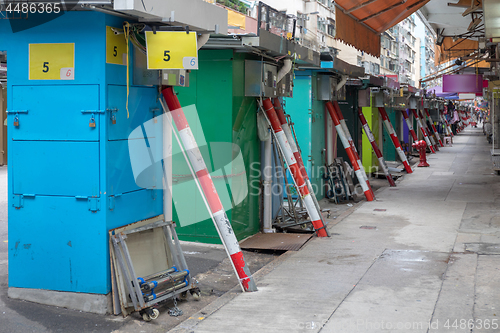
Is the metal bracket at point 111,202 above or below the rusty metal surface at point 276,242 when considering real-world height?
above

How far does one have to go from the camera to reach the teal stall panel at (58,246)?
5.54 m

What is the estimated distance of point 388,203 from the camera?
12812 mm

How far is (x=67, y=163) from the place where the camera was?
5582mm

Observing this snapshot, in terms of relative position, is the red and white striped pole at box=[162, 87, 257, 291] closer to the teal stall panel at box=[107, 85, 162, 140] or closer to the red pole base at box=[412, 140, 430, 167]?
the teal stall panel at box=[107, 85, 162, 140]

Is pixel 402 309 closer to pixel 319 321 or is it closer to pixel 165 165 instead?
pixel 319 321

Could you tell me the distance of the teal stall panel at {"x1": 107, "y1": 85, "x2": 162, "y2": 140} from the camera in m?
5.56

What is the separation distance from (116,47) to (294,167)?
4404 millimetres

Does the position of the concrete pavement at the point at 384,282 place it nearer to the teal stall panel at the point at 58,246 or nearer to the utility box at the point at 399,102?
the teal stall panel at the point at 58,246

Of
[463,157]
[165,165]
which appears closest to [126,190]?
[165,165]

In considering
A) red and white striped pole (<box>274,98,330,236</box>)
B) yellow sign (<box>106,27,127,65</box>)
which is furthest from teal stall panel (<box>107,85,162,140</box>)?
red and white striped pole (<box>274,98,330,236</box>)

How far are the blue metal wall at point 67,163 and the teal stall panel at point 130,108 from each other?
17 millimetres

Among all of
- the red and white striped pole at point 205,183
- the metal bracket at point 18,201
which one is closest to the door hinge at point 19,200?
the metal bracket at point 18,201

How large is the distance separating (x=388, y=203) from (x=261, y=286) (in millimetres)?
7217

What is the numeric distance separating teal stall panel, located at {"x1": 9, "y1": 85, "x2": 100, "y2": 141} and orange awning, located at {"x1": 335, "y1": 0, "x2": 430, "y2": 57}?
646 centimetres
